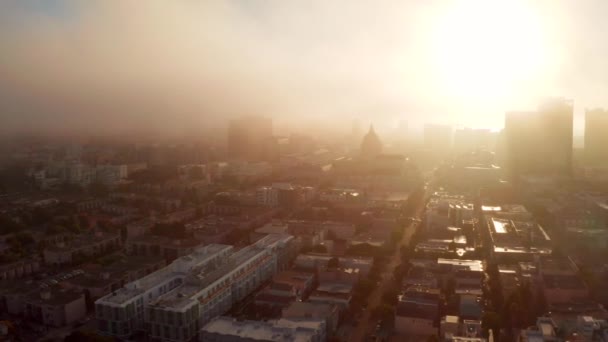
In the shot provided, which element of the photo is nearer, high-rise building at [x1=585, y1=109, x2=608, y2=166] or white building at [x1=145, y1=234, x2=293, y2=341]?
white building at [x1=145, y1=234, x2=293, y2=341]

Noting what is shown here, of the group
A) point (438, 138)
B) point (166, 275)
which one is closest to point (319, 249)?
point (166, 275)

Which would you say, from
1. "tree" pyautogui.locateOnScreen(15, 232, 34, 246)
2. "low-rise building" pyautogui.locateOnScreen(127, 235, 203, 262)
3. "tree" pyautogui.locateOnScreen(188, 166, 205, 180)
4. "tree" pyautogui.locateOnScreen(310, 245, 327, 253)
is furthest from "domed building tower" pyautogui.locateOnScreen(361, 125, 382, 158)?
"tree" pyautogui.locateOnScreen(15, 232, 34, 246)

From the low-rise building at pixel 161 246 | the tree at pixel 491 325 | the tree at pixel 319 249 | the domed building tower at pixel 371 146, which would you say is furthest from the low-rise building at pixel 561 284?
the domed building tower at pixel 371 146

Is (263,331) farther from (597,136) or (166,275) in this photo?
(597,136)

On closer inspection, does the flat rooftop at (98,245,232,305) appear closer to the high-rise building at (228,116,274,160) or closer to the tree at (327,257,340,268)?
the tree at (327,257,340,268)

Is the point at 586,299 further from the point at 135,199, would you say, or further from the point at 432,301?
the point at 135,199
